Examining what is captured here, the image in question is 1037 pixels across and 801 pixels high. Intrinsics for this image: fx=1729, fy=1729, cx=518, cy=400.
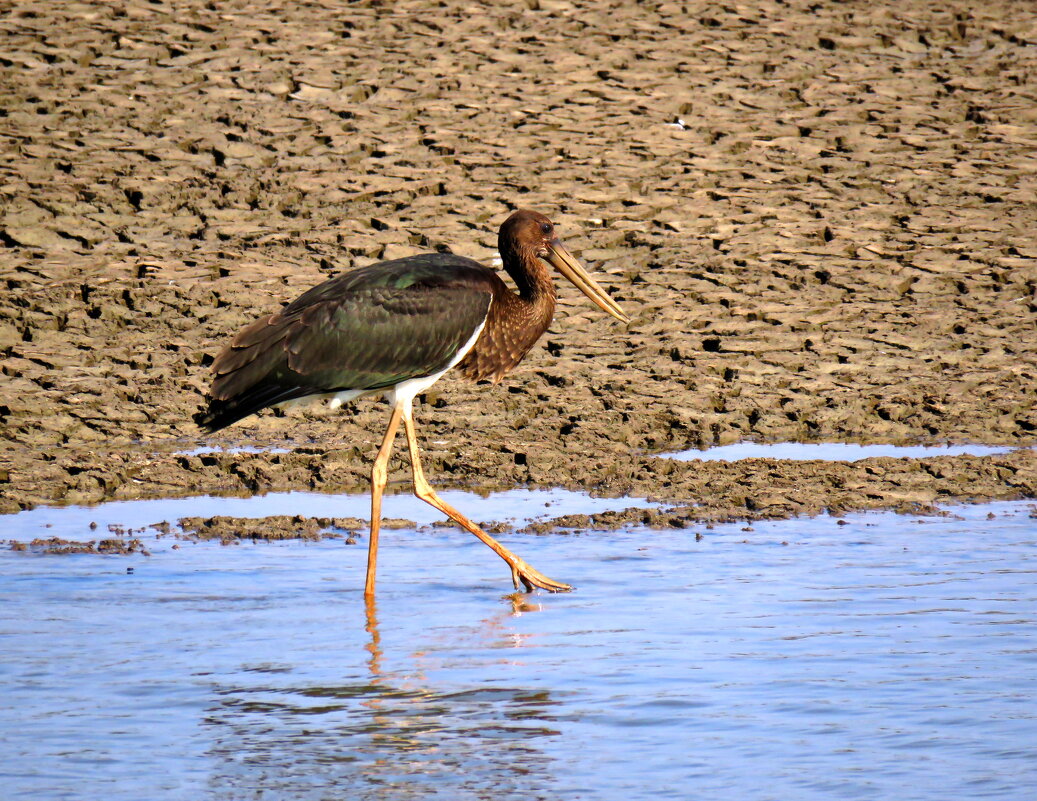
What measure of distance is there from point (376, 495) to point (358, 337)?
702 mm

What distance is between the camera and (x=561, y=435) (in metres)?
9.34

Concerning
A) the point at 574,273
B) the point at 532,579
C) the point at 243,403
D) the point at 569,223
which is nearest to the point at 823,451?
the point at 574,273

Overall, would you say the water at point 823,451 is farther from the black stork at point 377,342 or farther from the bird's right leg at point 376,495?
the bird's right leg at point 376,495

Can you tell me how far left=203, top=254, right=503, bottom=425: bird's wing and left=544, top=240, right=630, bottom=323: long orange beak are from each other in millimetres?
593

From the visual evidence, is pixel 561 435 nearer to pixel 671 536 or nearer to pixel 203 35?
pixel 671 536

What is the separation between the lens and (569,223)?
1207cm

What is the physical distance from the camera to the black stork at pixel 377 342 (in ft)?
24.8

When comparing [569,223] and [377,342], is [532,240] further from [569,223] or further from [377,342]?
[569,223]

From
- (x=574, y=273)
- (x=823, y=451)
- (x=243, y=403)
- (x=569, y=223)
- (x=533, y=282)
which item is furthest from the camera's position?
(x=569, y=223)

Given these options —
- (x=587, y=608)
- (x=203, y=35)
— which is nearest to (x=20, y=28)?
(x=203, y=35)

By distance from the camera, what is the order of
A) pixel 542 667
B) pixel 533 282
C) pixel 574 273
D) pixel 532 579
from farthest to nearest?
pixel 574 273
pixel 533 282
pixel 532 579
pixel 542 667

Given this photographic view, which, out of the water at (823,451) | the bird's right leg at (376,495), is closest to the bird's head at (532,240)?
the bird's right leg at (376,495)

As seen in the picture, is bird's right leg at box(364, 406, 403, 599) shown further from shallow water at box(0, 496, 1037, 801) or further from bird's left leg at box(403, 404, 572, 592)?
bird's left leg at box(403, 404, 572, 592)

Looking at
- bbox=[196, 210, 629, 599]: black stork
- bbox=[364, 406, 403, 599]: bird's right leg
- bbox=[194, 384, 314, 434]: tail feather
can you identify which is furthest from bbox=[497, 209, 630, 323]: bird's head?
bbox=[194, 384, 314, 434]: tail feather
